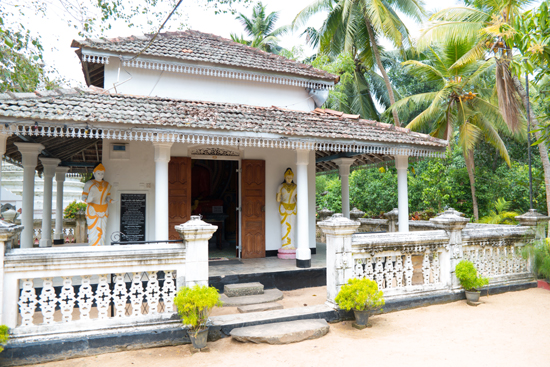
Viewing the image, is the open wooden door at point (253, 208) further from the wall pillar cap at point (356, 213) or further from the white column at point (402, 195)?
the wall pillar cap at point (356, 213)

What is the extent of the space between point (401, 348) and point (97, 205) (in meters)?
6.18

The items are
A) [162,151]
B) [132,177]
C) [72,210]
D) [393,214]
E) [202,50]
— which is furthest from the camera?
[72,210]

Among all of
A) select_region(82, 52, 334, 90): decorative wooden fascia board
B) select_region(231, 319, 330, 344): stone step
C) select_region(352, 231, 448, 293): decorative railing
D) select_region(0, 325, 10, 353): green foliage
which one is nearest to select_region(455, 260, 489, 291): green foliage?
select_region(352, 231, 448, 293): decorative railing

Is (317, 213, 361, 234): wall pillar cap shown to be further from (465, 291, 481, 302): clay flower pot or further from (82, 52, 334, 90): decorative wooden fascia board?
(82, 52, 334, 90): decorative wooden fascia board

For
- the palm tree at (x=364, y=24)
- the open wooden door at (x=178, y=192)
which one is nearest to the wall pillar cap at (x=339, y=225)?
the open wooden door at (x=178, y=192)

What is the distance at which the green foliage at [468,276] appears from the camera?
6.39 meters

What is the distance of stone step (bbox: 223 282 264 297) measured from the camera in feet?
22.1

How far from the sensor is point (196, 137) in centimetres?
734

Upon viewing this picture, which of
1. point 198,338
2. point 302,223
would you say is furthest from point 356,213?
point 198,338

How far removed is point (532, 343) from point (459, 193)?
37.0ft

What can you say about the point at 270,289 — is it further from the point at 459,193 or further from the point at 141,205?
the point at 459,193

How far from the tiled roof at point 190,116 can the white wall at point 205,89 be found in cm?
101

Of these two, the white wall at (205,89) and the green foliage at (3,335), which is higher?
the white wall at (205,89)

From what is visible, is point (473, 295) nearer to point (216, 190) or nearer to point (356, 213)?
point (356, 213)
